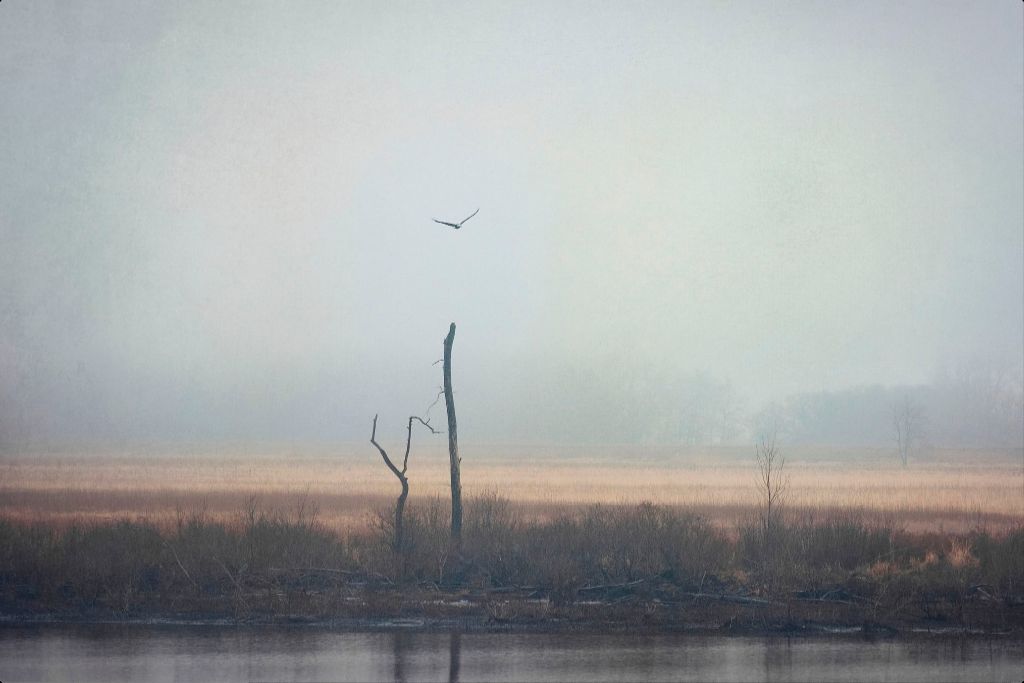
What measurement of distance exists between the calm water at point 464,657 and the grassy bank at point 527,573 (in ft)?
6.40

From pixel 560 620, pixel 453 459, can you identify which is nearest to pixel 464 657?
pixel 560 620

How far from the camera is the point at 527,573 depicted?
23.5 metres

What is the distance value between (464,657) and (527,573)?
26.1 feet

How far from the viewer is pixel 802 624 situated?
→ 62.3ft

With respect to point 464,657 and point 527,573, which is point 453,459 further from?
point 464,657

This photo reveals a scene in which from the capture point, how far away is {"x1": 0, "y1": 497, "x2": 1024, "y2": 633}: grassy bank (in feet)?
66.1

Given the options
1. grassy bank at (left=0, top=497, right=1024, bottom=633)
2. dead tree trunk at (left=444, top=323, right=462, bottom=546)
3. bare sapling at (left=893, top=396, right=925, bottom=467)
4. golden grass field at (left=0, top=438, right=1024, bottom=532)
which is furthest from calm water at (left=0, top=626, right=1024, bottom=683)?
bare sapling at (left=893, top=396, right=925, bottom=467)

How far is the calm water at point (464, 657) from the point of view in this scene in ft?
46.9

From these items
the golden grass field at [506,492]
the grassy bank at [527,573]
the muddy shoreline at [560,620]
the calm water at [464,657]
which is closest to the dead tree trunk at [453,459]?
the grassy bank at [527,573]

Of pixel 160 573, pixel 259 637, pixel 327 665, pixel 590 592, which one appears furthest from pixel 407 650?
pixel 160 573

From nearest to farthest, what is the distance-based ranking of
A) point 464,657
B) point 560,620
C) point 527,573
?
1. point 464,657
2. point 560,620
3. point 527,573

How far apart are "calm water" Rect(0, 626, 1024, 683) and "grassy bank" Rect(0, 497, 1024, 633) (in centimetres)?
195

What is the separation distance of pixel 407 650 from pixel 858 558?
13592 mm

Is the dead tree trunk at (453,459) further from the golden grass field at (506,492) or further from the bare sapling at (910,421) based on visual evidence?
the bare sapling at (910,421)
